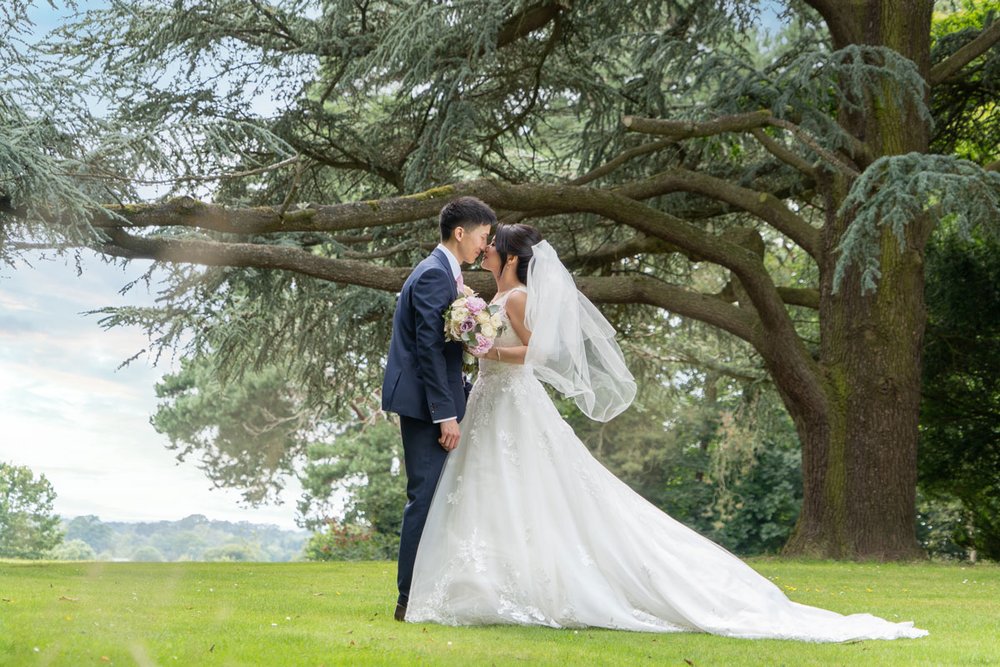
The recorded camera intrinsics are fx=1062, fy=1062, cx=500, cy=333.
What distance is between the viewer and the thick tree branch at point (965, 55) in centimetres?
1094

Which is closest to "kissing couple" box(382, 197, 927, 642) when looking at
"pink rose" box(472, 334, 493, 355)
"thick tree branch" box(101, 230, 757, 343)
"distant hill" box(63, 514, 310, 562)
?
"pink rose" box(472, 334, 493, 355)

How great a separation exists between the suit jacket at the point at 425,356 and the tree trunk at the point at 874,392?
625 cm

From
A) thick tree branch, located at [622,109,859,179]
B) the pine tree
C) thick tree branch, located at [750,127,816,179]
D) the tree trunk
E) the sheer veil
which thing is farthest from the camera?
the tree trunk

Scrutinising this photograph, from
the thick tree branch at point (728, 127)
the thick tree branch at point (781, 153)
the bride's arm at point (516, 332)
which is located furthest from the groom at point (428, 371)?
the thick tree branch at point (781, 153)

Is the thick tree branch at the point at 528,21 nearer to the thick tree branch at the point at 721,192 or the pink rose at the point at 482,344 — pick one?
the thick tree branch at the point at 721,192

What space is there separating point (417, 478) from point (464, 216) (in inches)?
49.7

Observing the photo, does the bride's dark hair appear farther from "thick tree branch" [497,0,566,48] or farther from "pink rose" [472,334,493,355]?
"thick tree branch" [497,0,566,48]

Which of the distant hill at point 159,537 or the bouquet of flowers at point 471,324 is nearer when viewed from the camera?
the distant hill at point 159,537

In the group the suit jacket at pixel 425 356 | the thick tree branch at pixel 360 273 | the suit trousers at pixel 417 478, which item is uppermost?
the thick tree branch at pixel 360 273

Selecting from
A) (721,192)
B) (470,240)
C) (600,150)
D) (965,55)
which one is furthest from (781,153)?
(470,240)

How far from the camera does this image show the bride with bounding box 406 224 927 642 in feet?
15.8

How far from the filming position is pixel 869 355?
1059 cm

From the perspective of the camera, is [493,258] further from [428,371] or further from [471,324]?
[428,371]

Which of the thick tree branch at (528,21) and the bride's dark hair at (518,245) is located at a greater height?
the thick tree branch at (528,21)
